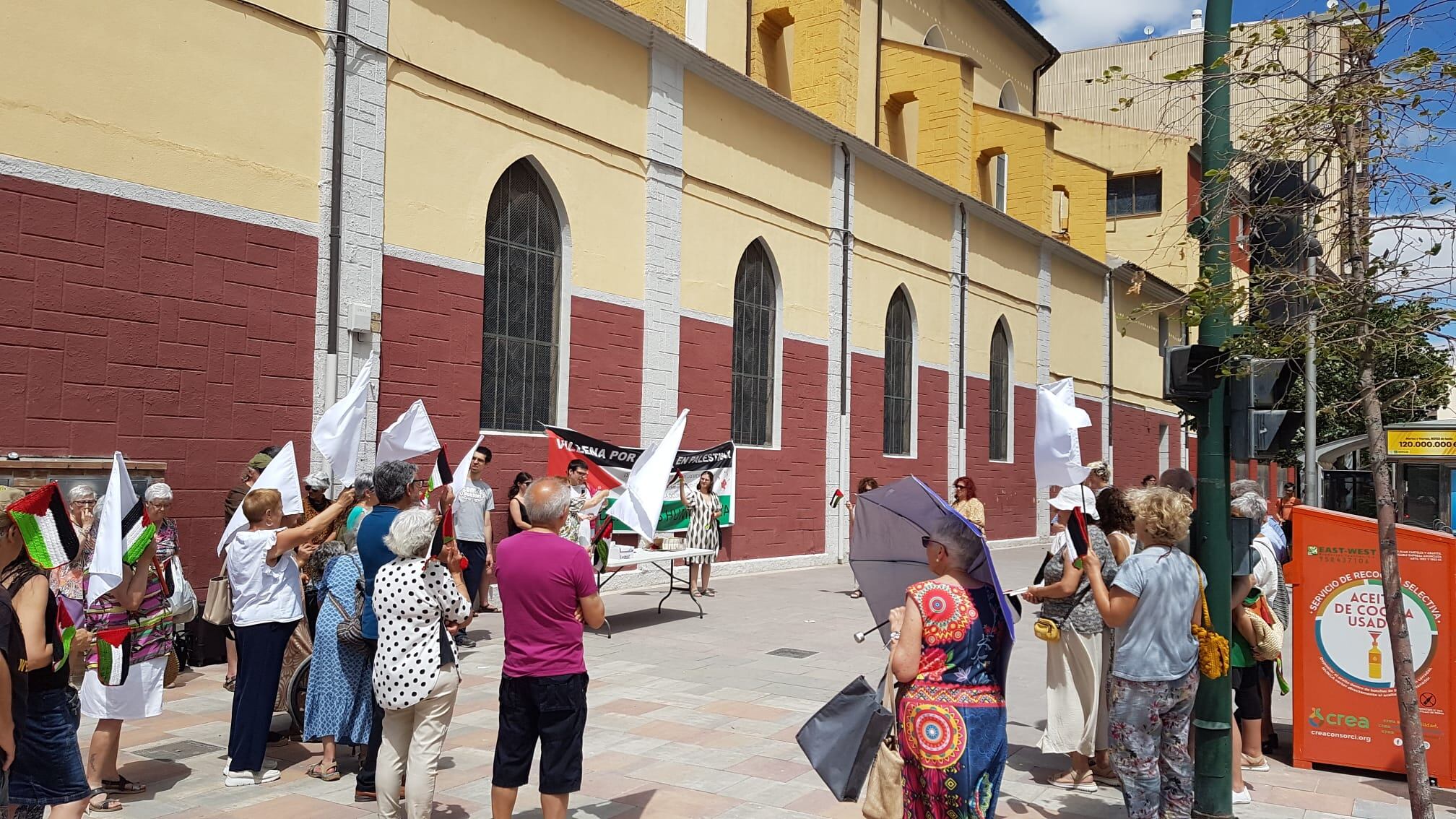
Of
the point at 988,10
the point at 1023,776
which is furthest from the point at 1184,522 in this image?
the point at 988,10

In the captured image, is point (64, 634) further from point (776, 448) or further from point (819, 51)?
point (819, 51)

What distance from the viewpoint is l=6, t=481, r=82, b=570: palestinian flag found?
400 cm

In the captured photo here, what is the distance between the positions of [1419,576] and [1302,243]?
3196 mm

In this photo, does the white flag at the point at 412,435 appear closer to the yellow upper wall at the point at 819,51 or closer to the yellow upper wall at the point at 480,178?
the yellow upper wall at the point at 480,178

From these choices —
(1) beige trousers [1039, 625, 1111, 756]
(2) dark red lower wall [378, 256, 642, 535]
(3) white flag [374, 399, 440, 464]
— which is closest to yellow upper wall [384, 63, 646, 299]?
(2) dark red lower wall [378, 256, 642, 535]

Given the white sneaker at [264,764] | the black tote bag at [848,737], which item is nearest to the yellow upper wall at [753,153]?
the white sneaker at [264,764]

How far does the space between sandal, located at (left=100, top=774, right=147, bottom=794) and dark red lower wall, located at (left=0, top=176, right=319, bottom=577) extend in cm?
392

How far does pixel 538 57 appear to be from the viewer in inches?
551

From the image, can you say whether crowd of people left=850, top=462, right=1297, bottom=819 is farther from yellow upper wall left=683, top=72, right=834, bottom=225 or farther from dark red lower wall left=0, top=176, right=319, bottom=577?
yellow upper wall left=683, top=72, right=834, bottom=225

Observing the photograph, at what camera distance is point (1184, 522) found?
507 cm

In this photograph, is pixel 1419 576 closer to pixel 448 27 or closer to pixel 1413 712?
pixel 1413 712

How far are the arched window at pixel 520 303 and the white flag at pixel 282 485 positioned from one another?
601 centimetres

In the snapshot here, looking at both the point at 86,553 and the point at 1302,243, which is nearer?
the point at 1302,243

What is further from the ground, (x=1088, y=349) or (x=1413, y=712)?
(x=1088, y=349)
